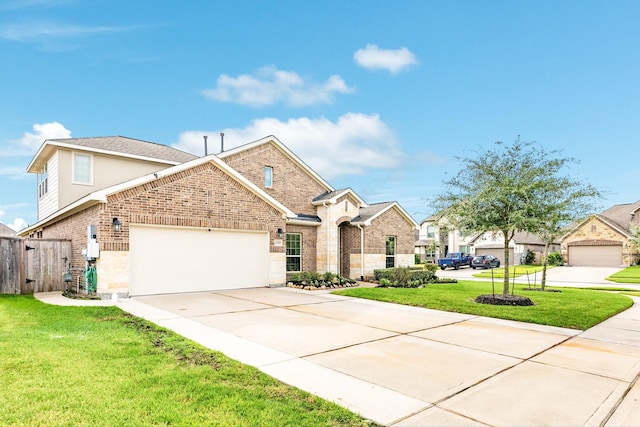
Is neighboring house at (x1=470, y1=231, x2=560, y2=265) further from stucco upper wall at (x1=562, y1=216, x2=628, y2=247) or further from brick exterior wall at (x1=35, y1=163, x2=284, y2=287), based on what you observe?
brick exterior wall at (x1=35, y1=163, x2=284, y2=287)

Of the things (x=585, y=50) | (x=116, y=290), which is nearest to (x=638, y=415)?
(x=116, y=290)

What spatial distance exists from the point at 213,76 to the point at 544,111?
16296 millimetres

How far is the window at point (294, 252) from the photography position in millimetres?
18125

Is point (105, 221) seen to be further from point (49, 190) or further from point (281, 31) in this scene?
point (281, 31)

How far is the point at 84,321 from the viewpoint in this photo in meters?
→ 7.92

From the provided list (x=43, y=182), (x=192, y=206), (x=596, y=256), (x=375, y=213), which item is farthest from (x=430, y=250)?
(x=596, y=256)

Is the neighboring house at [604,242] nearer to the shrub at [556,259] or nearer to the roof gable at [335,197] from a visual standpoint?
the shrub at [556,259]

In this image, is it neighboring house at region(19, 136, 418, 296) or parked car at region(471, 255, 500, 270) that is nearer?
neighboring house at region(19, 136, 418, 296)

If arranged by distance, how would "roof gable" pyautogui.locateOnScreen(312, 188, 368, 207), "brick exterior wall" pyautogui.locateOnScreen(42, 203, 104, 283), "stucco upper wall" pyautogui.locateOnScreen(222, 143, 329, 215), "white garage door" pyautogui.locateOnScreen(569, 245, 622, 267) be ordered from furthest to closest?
"white garage door" pyautogui.locateOnScreen(569, 245, 622, 267)
"roof gable" pyautogui.locateOnScreen(312, 188, 368, 207)
"stucco upper wall" pyautogui.locateOnScreen(222, 143, 329, 215)
"brick exterior wall" pyautogui.locateOnScreen(42, 203, 104, 283)

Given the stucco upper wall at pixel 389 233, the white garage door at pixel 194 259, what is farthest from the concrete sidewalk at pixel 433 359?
the stucco upper wall at pixel 389 233

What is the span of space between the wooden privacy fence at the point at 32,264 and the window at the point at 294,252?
885 cm

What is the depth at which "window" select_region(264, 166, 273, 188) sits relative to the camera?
1869 centimetres

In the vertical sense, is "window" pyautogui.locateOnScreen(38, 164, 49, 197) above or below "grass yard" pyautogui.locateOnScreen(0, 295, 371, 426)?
above

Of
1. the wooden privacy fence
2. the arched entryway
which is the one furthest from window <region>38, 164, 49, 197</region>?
A: the arched entryway
